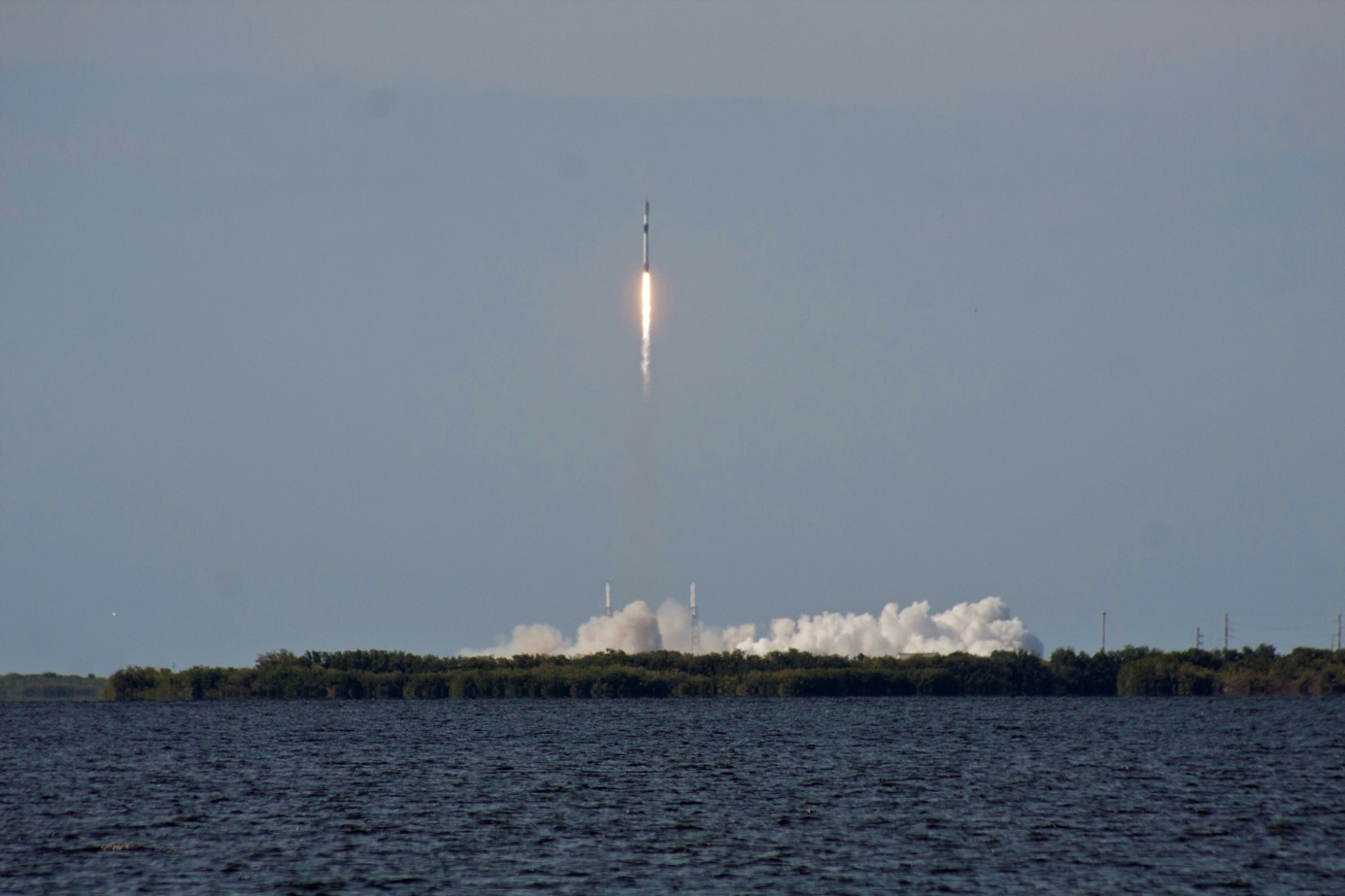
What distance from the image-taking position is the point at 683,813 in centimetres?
6169

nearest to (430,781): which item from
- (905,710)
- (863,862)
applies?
(863,862)

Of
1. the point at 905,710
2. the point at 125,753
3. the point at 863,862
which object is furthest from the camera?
the point at 905,710

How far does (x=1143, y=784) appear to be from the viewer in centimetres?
7381

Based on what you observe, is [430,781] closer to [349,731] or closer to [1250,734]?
[349,731]

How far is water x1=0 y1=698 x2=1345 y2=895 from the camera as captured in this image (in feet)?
152

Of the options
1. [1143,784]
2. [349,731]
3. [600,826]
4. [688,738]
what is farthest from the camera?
[349,731]

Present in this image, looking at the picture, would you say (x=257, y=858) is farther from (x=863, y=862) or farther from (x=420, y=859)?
(x=863, y=862)

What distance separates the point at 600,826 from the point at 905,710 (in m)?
117

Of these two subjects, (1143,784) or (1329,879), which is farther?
(1143,784)

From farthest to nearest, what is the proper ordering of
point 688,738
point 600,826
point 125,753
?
point 688,738 < point 125,753 < point 600,826

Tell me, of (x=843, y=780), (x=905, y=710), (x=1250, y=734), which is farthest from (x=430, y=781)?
(x=905, y=710)

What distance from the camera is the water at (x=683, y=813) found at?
46.3 m

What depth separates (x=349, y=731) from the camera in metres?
127

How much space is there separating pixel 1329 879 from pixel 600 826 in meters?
24.7
